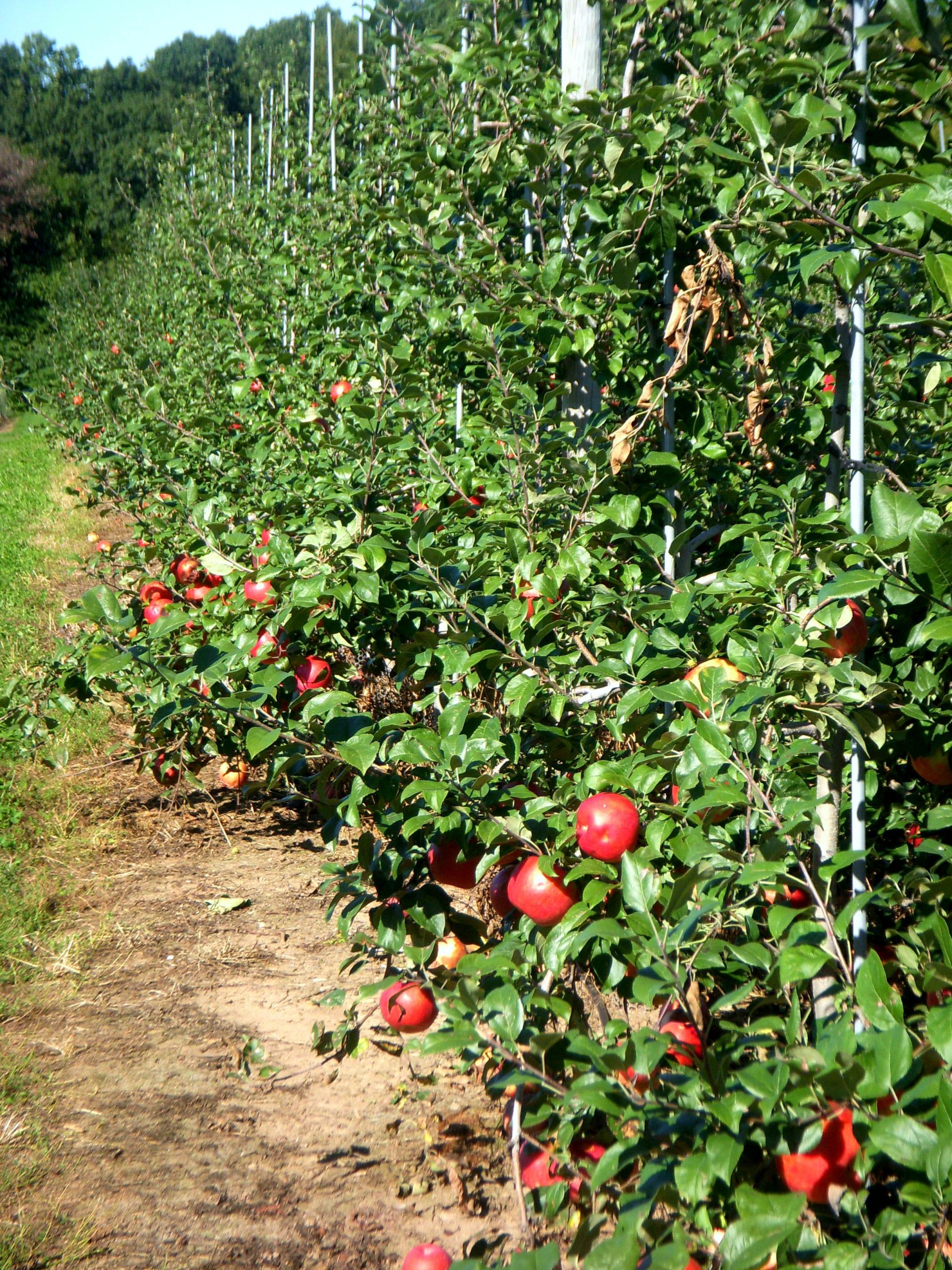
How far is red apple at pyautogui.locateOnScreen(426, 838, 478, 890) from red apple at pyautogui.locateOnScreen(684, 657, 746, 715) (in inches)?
17.4

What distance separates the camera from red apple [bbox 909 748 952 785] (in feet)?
4.68

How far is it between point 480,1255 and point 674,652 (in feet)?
2.93

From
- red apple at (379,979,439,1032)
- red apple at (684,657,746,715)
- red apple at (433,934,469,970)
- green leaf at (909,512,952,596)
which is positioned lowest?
red apple at (433,934,469,970)

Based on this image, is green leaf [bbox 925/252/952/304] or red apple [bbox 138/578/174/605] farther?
red apple [bbox 138/578/174/605]

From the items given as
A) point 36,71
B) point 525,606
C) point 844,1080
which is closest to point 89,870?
point 525,606

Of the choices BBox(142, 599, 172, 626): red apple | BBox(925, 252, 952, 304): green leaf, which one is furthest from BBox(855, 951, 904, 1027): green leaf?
BBox(142, 599, 172, 626): red apple

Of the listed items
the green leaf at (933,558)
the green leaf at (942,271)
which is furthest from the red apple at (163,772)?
the green leaf at (942,271)

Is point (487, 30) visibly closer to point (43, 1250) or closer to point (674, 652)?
point (674, 652)

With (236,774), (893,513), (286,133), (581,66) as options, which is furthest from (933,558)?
(286,133)

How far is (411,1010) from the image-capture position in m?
1.69

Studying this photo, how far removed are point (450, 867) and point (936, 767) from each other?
29.1 inches

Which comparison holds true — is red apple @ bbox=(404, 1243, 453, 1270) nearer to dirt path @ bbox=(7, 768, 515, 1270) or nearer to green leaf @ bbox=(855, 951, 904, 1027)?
dirt path @ bbox=(7, 768, 515, 1270)

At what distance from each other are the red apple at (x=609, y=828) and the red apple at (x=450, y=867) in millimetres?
351

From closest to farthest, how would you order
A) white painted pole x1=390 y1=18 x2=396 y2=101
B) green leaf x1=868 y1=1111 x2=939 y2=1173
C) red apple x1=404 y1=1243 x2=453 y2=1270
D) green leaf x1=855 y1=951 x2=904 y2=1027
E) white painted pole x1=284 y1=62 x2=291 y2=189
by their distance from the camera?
green leaf x1=868 y1=1111 x2=939 y2=1173 → green leaf x1=855 y1=951 x2=904 y2=1027 → red apple x1=404 y1=1243 x2=453 y2=1270 → white painted pole x1=390 y1=18 x2=396 y2=101 → white painted pole x1=284 y1=62 x2=291 y2=189
